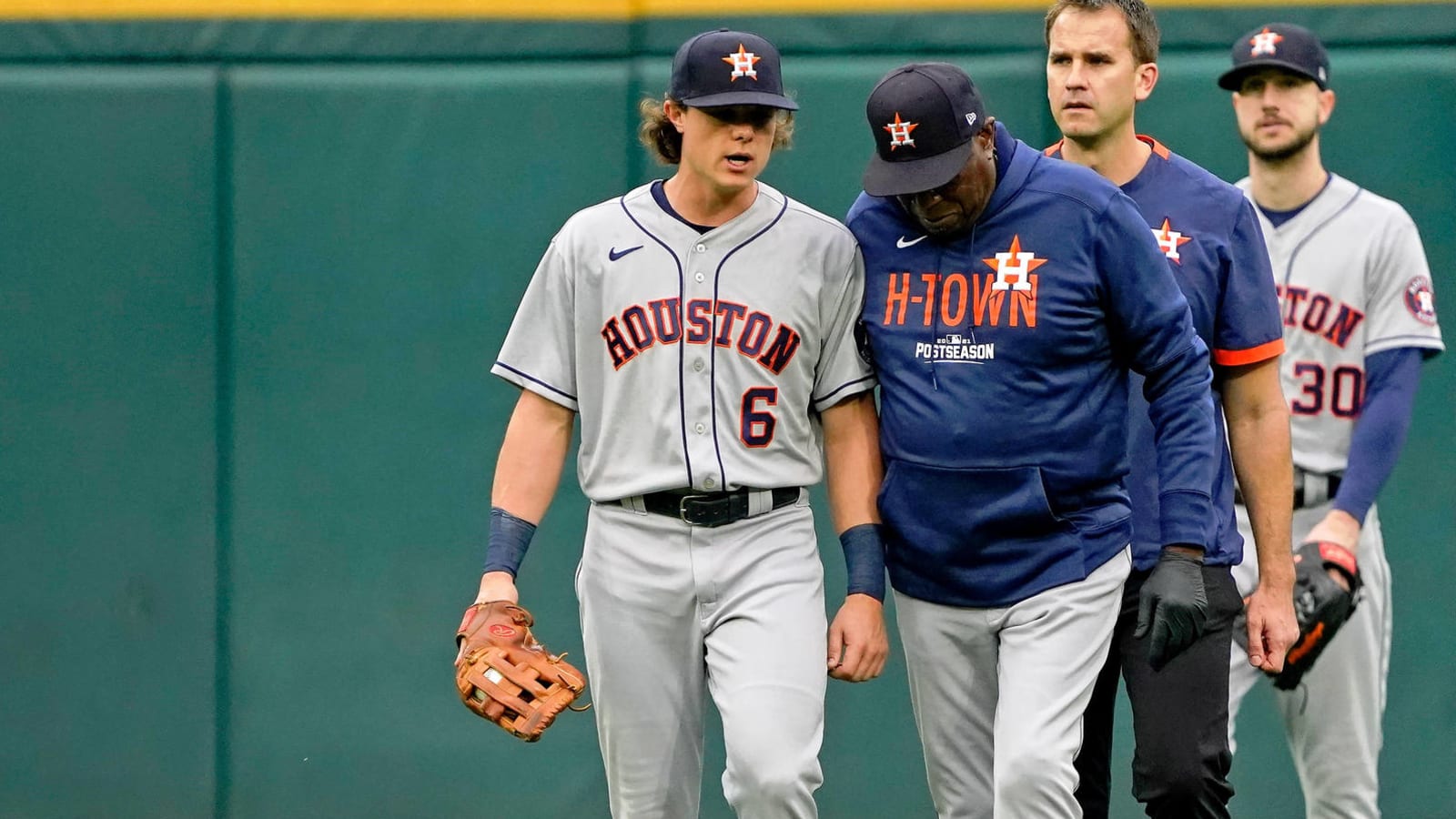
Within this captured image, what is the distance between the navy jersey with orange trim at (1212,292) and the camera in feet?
11.3

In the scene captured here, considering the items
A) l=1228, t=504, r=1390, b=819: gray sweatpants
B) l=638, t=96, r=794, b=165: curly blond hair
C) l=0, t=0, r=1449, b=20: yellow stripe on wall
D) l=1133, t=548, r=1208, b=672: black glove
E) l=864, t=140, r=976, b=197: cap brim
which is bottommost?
l=1228, t=504, r=1390, b=819: gray sweatpants

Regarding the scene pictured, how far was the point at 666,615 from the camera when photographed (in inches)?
134

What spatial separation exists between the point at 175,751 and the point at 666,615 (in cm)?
241

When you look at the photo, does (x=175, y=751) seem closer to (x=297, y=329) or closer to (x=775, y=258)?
(x=297, y=329)

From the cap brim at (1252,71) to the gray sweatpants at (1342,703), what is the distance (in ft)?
3.38

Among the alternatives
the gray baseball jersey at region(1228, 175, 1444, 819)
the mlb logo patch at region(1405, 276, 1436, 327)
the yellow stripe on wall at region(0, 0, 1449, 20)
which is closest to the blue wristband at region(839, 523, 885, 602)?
the gray baseball jersey at region(1228, 175, 1444, 819)

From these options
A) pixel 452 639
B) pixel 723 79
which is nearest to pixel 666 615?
pixel 723 79

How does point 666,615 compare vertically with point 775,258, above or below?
below

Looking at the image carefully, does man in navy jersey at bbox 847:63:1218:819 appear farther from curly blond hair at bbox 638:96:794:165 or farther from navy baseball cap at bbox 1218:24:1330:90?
navy baseball cap at bbox 1218:24:1330:90

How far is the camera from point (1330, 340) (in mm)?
4480

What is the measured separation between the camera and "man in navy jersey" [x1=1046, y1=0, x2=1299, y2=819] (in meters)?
3.34

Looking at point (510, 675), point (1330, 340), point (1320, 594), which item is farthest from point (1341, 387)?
point (510, 675)

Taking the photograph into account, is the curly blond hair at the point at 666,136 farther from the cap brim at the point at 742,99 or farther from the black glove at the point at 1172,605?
the black glove at the point at 1172,605

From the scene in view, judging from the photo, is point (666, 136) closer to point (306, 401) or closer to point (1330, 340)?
point (1330, 340)
